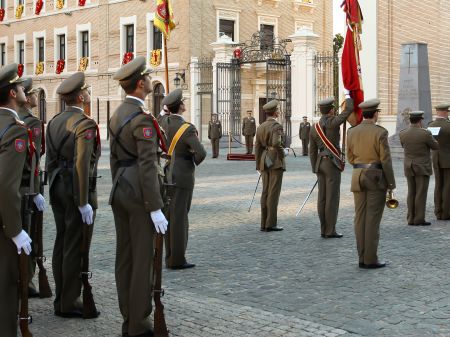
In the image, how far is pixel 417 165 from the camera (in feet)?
36.7

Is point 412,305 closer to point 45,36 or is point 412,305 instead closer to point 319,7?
point 319,7

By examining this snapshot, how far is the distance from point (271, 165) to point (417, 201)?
2.37m

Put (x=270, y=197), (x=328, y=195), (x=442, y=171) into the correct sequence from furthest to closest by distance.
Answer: (x=442, y=171) < (x=270, y=197) < (x=328, y=195)

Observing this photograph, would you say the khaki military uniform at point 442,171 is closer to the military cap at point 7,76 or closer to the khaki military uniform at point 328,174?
the khaki military uniform at point 328,174

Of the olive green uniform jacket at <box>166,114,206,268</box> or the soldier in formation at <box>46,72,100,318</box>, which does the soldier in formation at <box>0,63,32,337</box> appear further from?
the olive green uniform jacket at <box>166,114,206,268</box>

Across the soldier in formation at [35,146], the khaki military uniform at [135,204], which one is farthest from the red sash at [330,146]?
the khaki military uniform at [135,204]

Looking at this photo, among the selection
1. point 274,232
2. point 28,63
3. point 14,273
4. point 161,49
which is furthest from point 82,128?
point 28,63

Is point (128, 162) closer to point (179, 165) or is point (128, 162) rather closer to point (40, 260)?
point (40, 260)

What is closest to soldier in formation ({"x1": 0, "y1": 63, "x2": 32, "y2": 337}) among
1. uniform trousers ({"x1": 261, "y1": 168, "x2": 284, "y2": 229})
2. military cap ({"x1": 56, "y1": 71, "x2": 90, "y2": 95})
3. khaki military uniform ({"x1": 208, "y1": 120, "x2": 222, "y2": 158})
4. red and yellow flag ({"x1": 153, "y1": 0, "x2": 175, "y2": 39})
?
military cap ({"x1": 56, "y1": 71, "x2": 90, "y2": 95})

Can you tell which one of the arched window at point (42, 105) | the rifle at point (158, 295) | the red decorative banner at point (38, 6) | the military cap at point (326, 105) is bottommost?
the rifle at point (158, 295)

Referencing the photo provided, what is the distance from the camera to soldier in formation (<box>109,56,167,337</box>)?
5383mm

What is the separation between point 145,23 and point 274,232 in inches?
1119

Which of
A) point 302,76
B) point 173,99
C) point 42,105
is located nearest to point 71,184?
point 173,99

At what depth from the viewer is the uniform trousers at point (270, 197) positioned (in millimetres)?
10492
